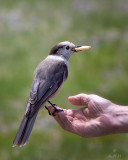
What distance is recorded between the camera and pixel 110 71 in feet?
27.1

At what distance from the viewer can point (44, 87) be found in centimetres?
384

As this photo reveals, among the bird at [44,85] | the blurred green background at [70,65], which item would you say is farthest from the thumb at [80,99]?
the blurred green background at [70,65]

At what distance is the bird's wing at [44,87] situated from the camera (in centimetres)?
371

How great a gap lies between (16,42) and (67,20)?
2.06 metres

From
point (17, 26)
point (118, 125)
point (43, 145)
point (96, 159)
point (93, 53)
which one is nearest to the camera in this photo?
point (118, 125)

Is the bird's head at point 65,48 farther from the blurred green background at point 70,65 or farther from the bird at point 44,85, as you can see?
the blurred green background at point 70,65

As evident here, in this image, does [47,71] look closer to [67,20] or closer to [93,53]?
[93,53]

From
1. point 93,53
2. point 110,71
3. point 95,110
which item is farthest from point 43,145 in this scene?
point 93,53

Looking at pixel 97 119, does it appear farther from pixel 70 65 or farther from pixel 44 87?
pixel 70 65

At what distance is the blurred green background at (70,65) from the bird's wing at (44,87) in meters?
2.33

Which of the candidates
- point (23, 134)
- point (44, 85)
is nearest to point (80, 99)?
point (44, 85)

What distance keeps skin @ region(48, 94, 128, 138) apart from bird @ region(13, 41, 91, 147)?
26cm

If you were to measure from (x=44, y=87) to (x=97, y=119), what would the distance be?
0.78m

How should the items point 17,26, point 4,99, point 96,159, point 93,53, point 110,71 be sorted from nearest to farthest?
1. point 96,159
2. point 4,99
3. point 110,71
4. point 93,53
5. point 17,26
